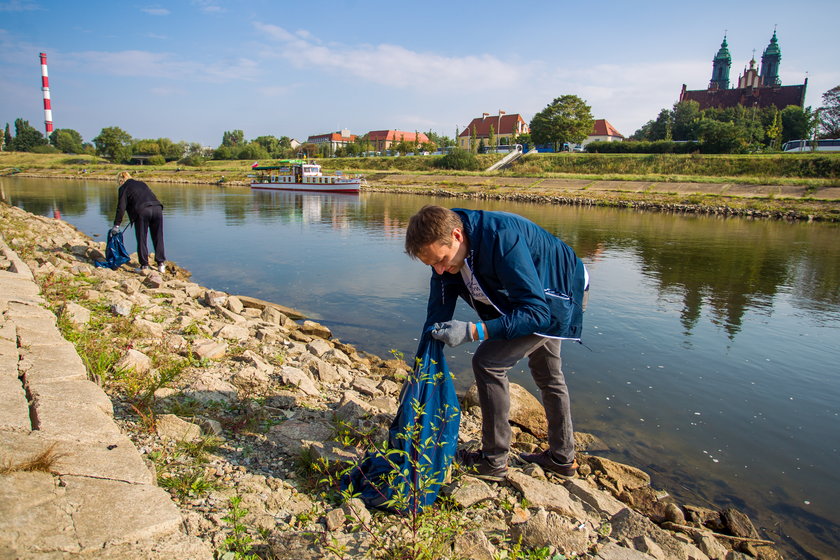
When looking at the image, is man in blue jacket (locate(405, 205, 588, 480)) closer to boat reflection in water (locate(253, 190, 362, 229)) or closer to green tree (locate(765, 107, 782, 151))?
boat reflection in water (locate(253, 190, 362, 229))

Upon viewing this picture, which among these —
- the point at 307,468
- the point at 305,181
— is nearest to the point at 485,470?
the point at 307,468

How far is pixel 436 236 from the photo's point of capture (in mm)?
2893

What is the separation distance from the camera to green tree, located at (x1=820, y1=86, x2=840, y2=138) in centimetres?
6519

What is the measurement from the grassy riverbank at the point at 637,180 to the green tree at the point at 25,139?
45058 mm

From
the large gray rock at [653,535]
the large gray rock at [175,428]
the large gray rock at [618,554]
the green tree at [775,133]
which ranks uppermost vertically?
the green tree at [775,133]

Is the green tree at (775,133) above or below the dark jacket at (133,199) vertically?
above

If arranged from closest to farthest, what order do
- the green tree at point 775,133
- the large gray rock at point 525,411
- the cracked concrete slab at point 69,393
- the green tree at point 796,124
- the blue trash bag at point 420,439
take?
1. the blue trash bag at point 420,439
2. the cracked concrete slab at point 69,393
3. the large gray rock at point 525,411
4. the green tree at point 775,133
5. the green tree at point 796,124

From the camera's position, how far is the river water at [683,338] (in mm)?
4609

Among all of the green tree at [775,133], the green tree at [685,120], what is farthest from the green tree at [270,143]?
the green tree at [775,133]

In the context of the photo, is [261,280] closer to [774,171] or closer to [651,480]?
[651,480]

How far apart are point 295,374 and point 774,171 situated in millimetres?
54322

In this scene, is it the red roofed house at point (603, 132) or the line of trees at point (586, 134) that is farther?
the red roofed house at point (603, 132)

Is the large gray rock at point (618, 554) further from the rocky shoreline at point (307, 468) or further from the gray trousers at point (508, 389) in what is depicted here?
the gray trousers at point (508, 389)

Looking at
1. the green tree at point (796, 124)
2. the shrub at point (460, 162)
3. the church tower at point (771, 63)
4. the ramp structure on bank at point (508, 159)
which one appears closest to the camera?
the green tree at point (796, 124)
